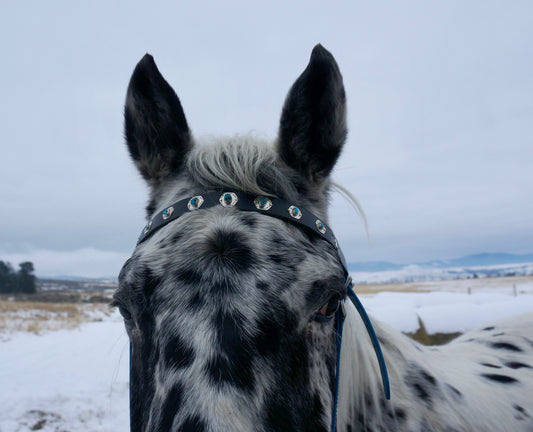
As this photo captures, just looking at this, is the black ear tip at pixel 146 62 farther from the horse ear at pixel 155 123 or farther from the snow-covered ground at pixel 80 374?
the snow-covered ground at pixel 80 374

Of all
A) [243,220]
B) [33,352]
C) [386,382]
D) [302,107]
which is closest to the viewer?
[243,220]

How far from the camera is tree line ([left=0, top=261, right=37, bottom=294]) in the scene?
48.4 meters

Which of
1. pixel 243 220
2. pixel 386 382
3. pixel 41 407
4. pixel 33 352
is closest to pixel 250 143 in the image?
pixel 243 220

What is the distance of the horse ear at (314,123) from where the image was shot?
5.92 feet

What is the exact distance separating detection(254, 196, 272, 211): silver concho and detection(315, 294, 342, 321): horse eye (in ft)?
1.58

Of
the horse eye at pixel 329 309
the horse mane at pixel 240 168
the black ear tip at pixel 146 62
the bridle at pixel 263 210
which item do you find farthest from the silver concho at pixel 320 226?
the black ear tip at pixel 146 62

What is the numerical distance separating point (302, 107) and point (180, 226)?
2.90 feet

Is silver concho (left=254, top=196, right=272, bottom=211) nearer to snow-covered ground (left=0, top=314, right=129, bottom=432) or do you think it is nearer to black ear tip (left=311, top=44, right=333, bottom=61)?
black ear tip (left=311, top=44, right=333, bottom=61)

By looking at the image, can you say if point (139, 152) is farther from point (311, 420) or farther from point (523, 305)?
point (523, 305)

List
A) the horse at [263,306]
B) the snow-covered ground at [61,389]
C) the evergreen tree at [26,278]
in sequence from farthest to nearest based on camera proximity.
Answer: the evergreen tree at [26,278]
the snow-covered ground at [61,389]
the horse at [263,306]

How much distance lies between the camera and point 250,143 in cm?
192

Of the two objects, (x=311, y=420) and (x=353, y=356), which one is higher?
Answer: (x=353, y=356)

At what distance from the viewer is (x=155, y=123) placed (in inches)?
81.4

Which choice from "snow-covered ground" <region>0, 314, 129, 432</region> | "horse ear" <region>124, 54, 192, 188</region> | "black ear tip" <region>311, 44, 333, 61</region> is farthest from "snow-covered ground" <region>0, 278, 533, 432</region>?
"black ear tip" <region>311, 44, 333, 61</region>
